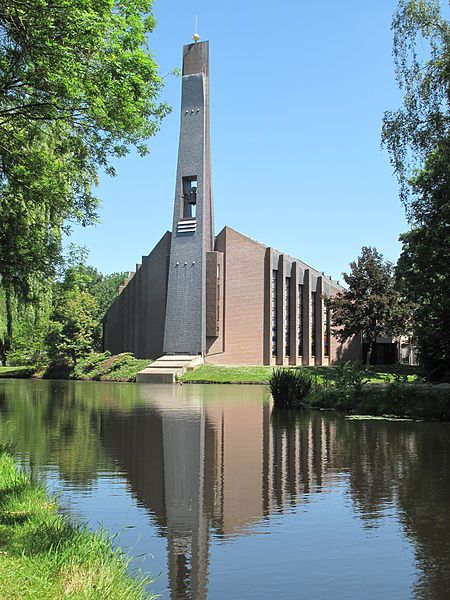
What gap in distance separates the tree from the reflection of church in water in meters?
30.8

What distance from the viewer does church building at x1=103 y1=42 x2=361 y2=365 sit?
58.7 metres

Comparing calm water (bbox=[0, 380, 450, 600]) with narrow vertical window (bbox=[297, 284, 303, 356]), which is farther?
narrow vertical window (bbox=[297, 284, 303, 356])

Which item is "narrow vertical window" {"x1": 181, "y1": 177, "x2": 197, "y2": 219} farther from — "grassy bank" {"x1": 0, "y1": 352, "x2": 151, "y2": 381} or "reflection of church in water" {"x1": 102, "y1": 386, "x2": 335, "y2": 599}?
"reflection of church in water" {"x1": 102, "y1": 386, "x2": 335, "y2": 599}

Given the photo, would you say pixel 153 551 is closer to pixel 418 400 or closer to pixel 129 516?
pixel 129 516

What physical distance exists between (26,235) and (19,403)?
17200 mm

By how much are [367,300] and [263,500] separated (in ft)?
145

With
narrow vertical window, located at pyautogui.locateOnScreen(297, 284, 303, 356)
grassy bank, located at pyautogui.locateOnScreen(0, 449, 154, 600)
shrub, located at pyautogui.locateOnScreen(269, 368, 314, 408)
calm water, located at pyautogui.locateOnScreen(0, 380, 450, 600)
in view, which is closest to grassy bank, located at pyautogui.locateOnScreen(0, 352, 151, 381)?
narrow vertical window, located at pyautogui.locateOnScreen(297, 284, 303, 356)

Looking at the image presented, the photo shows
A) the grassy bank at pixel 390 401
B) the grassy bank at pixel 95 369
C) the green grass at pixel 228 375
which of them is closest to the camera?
the grassy bank at pixel 390 401

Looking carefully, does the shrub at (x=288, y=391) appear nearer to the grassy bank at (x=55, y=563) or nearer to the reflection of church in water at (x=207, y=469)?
the reflection of church in water at (x=207, y=469)

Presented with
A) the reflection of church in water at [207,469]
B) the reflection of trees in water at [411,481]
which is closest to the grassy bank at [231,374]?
the reflection of church in water at [207,469]

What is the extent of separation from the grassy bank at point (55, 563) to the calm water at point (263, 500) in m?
0.77

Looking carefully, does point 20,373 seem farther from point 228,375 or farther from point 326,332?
point 326,332

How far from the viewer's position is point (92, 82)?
9547 mm

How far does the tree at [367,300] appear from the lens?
52500mm
